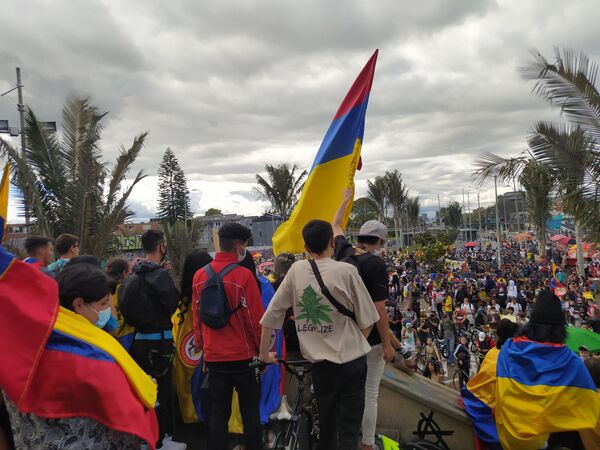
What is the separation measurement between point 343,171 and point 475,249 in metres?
49.6

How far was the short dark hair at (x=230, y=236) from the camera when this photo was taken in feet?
10.3

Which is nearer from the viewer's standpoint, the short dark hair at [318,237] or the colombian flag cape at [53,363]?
the colombian flag cape at [53,363]

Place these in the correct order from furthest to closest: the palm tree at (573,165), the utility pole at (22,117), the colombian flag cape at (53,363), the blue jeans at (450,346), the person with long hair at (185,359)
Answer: the blue jeans at (450,346) → the utility pole at (22,117) → the palm tree at (573,165) → the person with long hair at (185,359) → the colombian flag cape at (53,363)

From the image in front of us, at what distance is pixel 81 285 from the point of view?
5.77ft

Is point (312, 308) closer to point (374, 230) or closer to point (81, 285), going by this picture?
point (374, 230)

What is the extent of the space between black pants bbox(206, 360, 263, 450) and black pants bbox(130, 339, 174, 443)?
53 centimetres

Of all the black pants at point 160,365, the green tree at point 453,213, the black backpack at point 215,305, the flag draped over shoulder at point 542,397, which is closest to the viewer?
the black backpack at point 215,305

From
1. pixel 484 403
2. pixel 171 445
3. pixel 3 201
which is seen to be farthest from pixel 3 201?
pixel 484 403

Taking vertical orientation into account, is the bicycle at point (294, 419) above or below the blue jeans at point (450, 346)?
above

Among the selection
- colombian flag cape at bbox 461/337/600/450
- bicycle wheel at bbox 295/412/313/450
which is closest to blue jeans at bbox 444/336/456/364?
colombian flag cape at bbox 461/337/600/450

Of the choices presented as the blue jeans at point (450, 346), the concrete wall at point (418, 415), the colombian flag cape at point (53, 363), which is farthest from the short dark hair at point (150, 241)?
the blue jeans at point (450, 346)

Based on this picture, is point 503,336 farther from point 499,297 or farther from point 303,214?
point 499,297

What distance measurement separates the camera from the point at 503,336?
4.05 m

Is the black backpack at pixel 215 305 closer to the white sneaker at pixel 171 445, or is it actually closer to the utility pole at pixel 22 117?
the white sneaker at pixel 171 445
